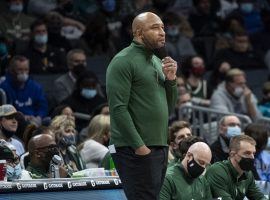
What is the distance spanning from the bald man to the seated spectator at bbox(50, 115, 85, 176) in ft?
7.76

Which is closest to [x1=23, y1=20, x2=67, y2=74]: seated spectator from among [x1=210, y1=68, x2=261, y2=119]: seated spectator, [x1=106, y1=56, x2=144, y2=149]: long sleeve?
[x1=210, y1=68, x2=261, y2=119]: seated spectator

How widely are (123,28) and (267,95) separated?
2.30 m

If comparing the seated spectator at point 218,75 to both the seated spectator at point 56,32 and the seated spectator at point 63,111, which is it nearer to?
the seated spectator at point 56,32

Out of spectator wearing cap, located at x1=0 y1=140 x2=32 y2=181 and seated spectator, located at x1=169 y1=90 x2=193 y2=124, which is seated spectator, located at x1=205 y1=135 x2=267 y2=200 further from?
seated spectator, located at x1=169 y1=90 x2=193 y2=124

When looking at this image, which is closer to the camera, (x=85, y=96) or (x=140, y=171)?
(x=140, y=171)

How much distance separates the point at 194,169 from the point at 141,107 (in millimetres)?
1850

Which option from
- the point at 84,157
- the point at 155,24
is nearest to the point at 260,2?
the point at 84,157

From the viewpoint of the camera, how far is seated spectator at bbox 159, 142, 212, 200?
390 inches

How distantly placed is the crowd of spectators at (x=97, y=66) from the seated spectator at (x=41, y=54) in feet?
0.04

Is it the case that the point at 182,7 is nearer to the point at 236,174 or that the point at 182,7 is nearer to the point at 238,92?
the point at 238,92

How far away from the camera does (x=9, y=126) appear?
12.0 metres

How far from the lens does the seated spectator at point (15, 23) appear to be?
52.5 ft

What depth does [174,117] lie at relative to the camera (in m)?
15.0

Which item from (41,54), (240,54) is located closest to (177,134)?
(41,54)
